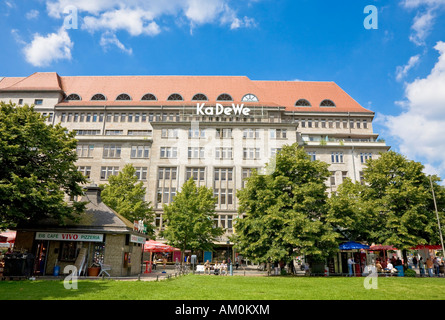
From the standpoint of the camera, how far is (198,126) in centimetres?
5494

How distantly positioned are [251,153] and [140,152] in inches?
755

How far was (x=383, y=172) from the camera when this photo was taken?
32.9 meters

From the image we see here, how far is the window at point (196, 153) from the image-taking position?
5372cm

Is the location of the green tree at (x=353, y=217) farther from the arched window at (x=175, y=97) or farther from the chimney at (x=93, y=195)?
the arched window at (x=175, y=97)

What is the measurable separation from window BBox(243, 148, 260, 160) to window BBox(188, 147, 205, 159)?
7.16 m

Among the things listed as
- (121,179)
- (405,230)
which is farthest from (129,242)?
(405,230)

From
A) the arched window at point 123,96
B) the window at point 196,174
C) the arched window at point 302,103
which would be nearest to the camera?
the window at point 196,174

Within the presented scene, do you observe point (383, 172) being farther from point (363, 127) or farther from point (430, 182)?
point (363, 127)

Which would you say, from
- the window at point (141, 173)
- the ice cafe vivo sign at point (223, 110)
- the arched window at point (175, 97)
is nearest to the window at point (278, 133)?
the ice cafe vivo sign at point (223, 110)

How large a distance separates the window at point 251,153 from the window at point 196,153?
7.16 m

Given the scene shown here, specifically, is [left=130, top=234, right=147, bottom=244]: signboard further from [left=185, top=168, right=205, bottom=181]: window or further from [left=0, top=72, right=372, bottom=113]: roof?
[left=0, top=72, right=372, bottom=113]: roof

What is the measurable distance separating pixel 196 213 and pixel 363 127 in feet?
128

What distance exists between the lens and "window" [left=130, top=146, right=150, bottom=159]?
54.6 m

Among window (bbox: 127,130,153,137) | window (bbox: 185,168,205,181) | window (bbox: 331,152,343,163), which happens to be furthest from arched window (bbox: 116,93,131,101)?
window (bbox: 331,152,343,163)
